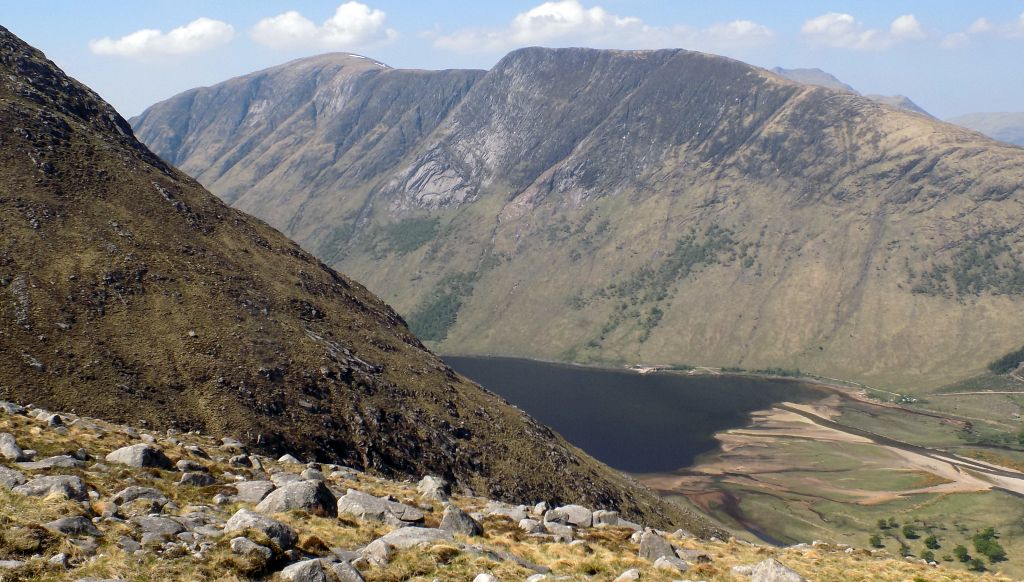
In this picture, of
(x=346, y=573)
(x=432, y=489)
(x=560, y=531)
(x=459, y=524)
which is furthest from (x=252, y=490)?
(x=560, y=531)

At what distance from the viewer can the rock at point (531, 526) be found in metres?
42.7

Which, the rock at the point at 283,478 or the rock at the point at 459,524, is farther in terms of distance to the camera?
the rock at the point at 283,478

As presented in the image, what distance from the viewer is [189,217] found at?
112 m

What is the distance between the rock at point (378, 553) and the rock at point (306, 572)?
332cm

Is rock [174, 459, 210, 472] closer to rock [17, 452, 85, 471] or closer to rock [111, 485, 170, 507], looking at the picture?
rock [17, 452, 85, 471]

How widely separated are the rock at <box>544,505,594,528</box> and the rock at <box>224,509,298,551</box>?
2074cm

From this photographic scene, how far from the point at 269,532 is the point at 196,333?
64.3 metres

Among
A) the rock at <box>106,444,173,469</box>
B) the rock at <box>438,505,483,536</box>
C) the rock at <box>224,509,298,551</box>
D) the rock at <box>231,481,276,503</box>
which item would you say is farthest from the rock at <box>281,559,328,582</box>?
the rock at <box>106,444,173,469</box>

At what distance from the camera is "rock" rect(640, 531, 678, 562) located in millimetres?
40562

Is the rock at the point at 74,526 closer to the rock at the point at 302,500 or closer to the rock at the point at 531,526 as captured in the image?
the rock at the point at 302,500

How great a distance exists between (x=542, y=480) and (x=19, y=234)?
7797 centimetres

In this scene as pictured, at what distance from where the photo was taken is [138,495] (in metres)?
33.7

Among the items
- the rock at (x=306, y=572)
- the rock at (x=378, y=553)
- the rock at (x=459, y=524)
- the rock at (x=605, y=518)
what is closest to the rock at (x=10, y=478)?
the rock at (x=306, y=572)

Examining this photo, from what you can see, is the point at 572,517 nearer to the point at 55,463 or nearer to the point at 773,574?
the point at 773,574
